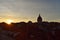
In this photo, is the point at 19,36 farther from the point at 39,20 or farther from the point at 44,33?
the point at 39,20

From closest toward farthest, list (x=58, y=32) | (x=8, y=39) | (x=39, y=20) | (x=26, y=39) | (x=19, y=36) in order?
(x=8, y=39) < (x=19, y=36) < (x=26, y=39) < (x=58, y=32) < (x=39, y=20)

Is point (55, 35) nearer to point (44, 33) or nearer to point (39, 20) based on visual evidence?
point (44, 33)

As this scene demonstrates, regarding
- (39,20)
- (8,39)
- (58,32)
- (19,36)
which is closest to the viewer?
(8,39)

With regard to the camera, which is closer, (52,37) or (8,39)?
(8,39)

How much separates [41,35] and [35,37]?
1.50 meters

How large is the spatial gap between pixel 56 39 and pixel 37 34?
4176 mm

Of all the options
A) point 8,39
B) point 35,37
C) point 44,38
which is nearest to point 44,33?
point 44,38

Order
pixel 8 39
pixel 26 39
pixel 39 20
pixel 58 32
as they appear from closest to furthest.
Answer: pixel 8 39 < pixel 26 39 < pixel 58 32 < pixel 39 20

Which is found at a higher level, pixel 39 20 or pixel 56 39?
pixel 39 20

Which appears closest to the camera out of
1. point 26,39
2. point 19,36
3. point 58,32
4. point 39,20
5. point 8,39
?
point 8,39

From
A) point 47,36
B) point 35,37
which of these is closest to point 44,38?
point 47,36

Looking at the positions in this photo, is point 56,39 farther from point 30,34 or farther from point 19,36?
point 19,36

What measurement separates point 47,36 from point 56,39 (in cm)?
192

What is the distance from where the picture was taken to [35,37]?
104 feet
